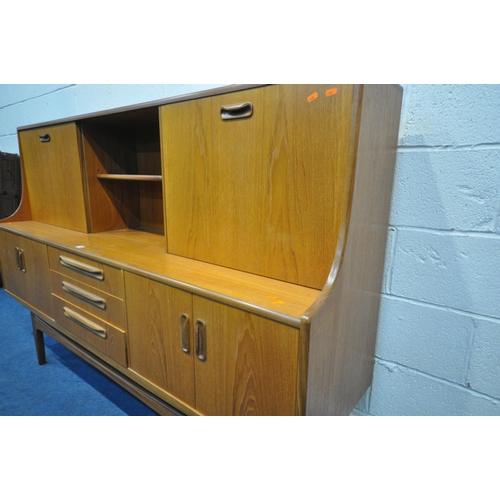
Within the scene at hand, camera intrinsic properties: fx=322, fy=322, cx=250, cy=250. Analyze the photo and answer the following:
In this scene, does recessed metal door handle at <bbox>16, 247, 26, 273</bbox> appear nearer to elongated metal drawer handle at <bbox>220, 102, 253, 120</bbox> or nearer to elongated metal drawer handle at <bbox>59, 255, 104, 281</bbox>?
elongated metal drawer handle at <bbox>59, 255, 104, 281</bbox>

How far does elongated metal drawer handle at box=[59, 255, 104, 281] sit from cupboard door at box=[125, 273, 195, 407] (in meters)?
0.17

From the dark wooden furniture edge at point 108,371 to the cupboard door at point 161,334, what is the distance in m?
0.09

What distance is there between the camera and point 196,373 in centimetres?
94

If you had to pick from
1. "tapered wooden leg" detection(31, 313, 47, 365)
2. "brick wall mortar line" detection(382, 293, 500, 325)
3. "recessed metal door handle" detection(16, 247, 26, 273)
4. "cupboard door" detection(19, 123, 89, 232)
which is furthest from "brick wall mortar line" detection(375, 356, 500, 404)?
"tapered wooden leg" detection(31, 313, 47, 365)

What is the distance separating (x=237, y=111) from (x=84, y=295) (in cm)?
90

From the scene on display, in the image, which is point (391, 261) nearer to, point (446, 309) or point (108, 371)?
point (446, 309)

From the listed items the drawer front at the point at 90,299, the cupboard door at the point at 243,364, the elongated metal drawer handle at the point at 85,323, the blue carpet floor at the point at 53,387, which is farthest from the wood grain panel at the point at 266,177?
the blue carpet floor at the point at 53,387

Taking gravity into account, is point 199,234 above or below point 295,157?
below

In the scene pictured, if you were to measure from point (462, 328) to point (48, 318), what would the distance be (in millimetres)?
1701

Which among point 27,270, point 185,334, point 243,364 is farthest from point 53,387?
point 243,364

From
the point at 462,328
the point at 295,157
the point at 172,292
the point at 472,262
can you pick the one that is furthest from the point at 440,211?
the point at 172,292

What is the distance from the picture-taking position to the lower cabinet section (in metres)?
0.74

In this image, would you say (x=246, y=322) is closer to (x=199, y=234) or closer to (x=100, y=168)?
(x=199, y=234)

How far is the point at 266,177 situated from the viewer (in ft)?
2.89
